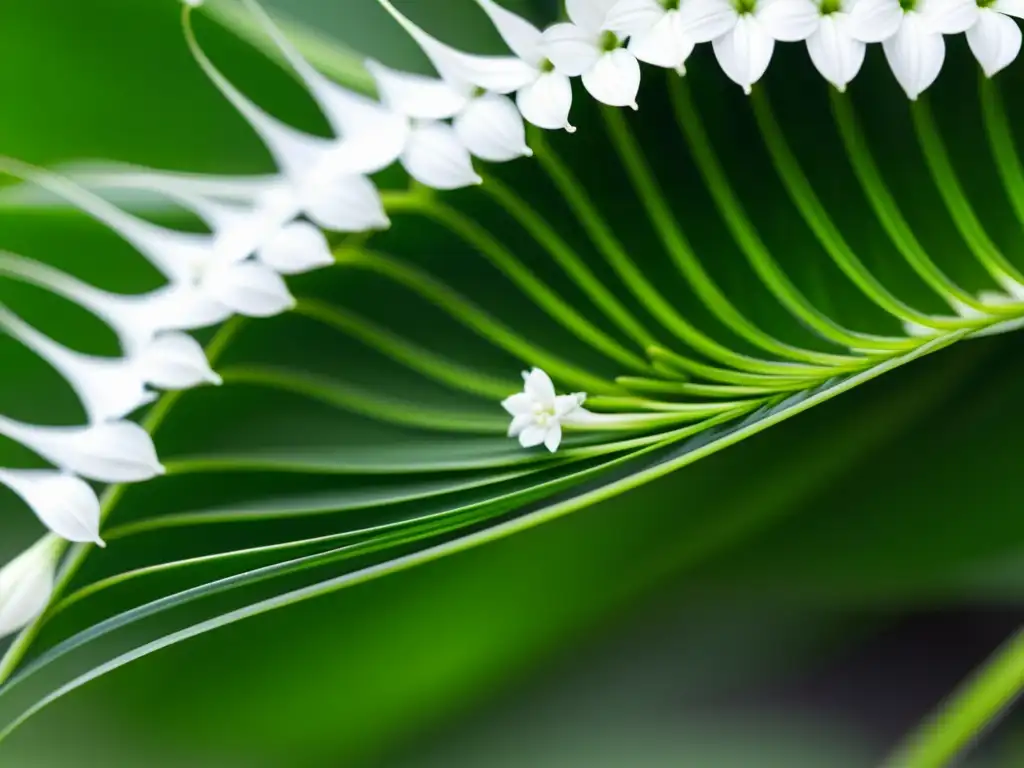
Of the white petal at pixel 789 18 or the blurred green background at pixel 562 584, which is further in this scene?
the blurred green background at pixel 562 584

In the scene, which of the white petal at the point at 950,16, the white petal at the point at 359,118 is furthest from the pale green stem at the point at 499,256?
the white petal at the point at 950,16

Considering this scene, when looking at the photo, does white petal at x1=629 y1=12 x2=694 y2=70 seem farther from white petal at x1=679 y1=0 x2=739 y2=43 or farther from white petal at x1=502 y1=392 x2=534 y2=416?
white petal at x1=502 y1=392 x2=534 y2=416

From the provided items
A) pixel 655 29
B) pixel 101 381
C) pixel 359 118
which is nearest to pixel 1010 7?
pixel 655 29

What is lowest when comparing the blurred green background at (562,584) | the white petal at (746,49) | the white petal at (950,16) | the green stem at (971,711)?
the green stem at (971,711)

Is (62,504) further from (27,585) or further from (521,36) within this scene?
(521,36)

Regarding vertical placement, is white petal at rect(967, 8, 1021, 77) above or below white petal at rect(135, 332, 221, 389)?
above

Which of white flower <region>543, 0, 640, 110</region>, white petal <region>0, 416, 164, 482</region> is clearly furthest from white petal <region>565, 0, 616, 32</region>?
white petal <region>0, 416, 164, 482</region>

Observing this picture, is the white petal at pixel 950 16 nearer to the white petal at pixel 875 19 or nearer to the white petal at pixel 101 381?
the white petal at pixel 875 19
